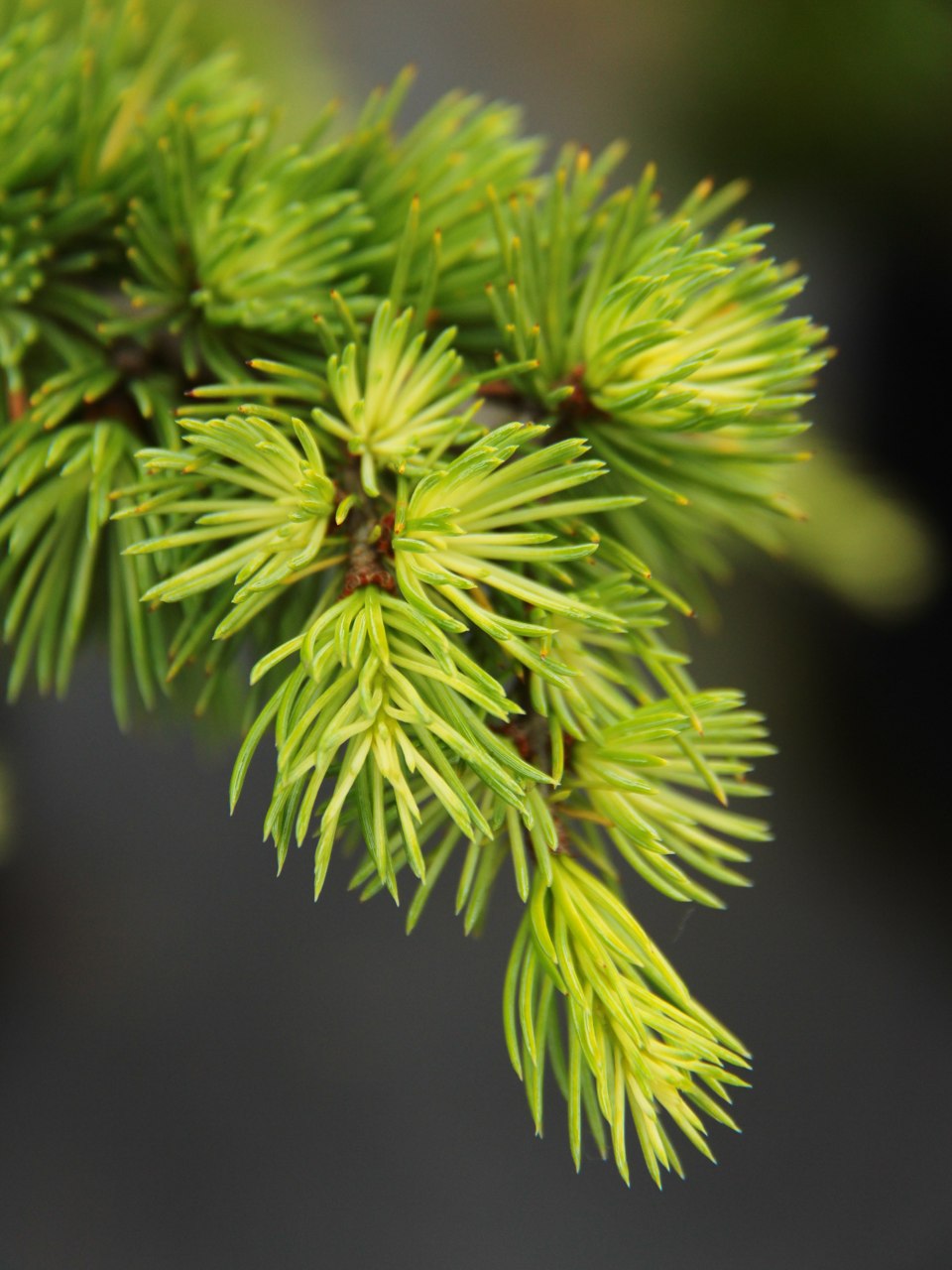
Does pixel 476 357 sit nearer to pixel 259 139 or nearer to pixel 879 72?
pixel 259 139

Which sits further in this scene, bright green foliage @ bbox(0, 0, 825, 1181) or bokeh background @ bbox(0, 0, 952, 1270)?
bokeh background @ bbox(0, 0, 952, 1270)

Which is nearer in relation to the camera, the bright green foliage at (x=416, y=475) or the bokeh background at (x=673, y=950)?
the bright green foliage at (x=416, y=475)

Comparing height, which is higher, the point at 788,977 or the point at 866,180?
the point at 866,180

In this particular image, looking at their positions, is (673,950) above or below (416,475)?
below

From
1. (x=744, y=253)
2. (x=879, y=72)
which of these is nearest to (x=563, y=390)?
(x=744, y=253)
